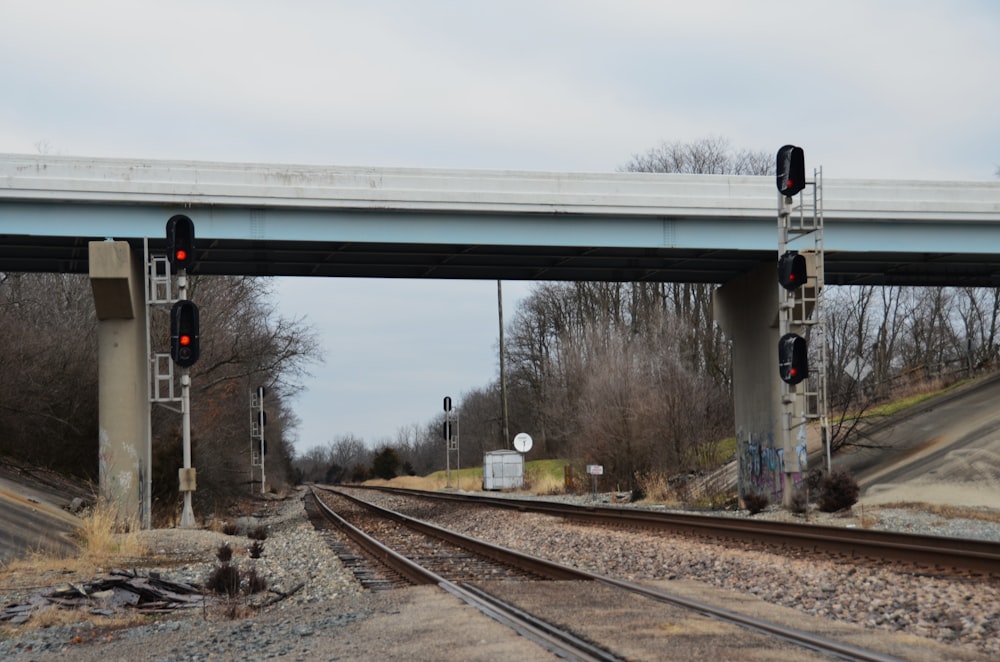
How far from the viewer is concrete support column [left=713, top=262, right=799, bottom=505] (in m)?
28.0

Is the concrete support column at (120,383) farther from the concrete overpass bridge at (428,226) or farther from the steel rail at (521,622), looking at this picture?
the steel rail at (521,622)

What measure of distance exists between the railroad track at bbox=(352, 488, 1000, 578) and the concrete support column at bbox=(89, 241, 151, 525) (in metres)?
10.1

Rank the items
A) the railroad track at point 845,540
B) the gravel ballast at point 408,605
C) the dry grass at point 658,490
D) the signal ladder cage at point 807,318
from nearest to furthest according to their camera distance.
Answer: the gravel ballast at point 408,605, the railroad track at point 845,540, the signal ladder cage at point 807,318, the dry grass at point 658,490

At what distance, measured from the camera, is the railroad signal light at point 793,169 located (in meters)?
22.9

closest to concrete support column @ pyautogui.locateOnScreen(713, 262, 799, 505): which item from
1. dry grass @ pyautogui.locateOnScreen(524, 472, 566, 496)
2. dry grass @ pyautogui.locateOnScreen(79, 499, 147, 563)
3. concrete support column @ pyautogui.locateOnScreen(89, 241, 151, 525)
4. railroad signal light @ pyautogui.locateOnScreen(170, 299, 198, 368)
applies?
railroad signal light @ pyautogui.locateOnScreen(170, 299, 198, 368)

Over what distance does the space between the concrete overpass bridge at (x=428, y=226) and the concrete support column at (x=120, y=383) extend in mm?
32

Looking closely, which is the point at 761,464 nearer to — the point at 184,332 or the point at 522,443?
the point at 184,332

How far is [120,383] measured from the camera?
25281 mm

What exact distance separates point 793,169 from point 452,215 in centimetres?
805

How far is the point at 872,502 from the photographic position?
24953mm

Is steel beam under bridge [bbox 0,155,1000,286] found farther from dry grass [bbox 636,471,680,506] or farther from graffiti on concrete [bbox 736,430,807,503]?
dry grass [bbox 636,471,680,506]

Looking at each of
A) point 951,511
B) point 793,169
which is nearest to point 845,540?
point 951,511

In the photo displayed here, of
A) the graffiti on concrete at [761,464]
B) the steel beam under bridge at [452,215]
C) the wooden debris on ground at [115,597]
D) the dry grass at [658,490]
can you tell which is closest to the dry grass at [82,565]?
the wooden debris on ground at [115,597]

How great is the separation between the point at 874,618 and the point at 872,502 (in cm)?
1617
